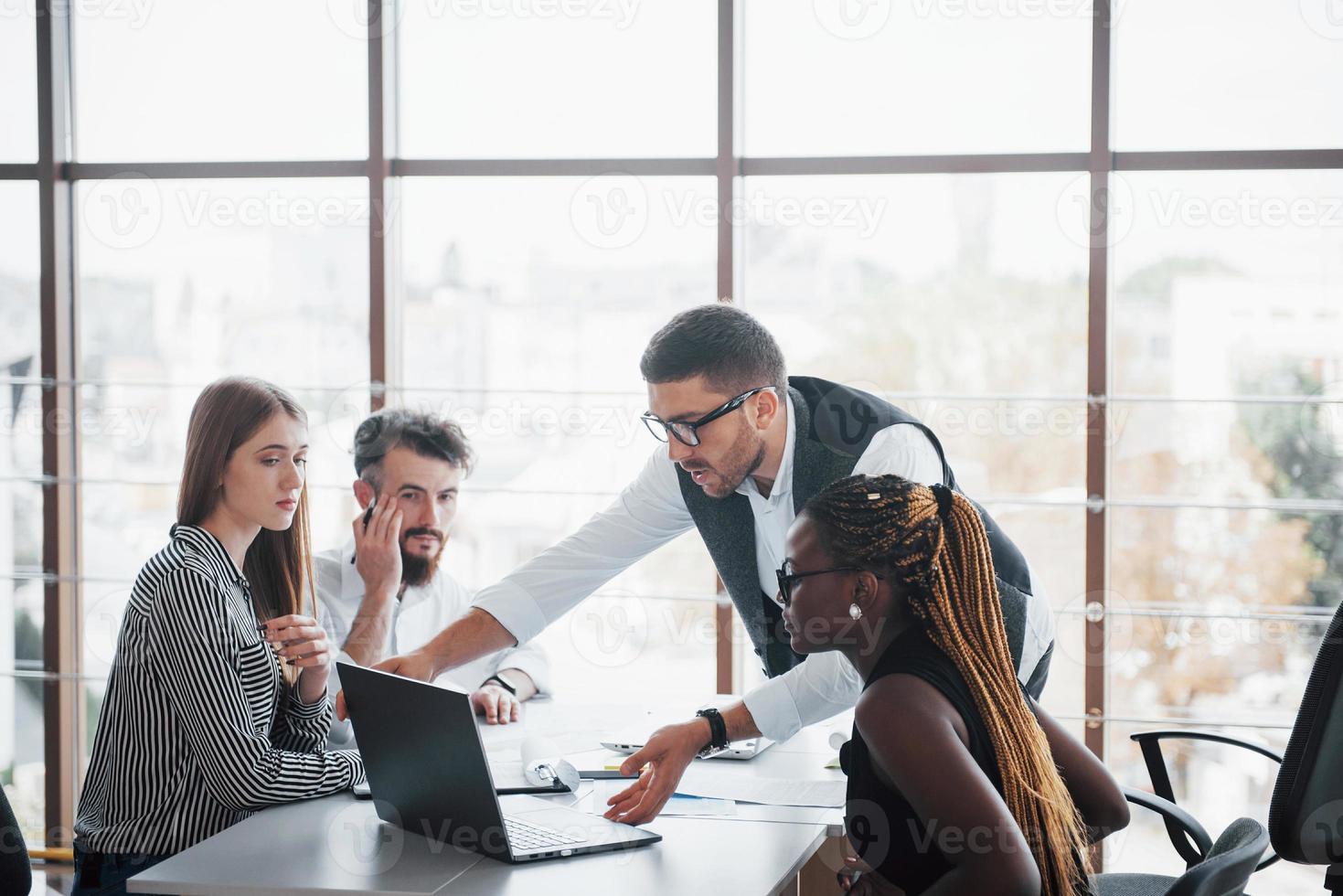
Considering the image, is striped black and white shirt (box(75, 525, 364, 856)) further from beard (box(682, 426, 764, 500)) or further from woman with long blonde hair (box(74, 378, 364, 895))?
beard (box(682, 426, 764, 500))

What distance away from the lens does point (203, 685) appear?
5.61ft

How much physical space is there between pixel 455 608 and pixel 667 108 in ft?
4.87

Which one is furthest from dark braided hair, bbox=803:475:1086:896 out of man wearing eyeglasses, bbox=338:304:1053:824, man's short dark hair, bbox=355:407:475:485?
man's short dark hair, bbox=355:407:475:485

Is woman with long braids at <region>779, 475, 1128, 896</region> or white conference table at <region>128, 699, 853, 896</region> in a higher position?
woman with long braids at <region>779, 475, 1128, 896</region>

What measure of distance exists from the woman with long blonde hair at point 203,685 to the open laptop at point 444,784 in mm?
179

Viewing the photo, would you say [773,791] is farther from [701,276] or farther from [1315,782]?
[701,276]

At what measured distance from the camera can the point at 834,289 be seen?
3311mm

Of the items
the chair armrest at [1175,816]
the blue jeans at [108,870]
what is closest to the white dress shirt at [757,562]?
the chair armrest at [1175,816]

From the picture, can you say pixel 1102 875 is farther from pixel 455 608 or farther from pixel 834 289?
pixel 834 289

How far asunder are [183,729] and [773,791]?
2.83ft

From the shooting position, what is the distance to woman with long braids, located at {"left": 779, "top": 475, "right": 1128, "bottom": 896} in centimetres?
130

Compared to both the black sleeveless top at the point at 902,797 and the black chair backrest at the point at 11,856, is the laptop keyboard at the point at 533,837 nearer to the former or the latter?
the black sleeveless top at the point at 902,797

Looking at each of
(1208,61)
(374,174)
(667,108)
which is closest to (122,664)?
(374,174)

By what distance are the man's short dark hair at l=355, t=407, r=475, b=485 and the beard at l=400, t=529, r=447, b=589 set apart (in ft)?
0.47
